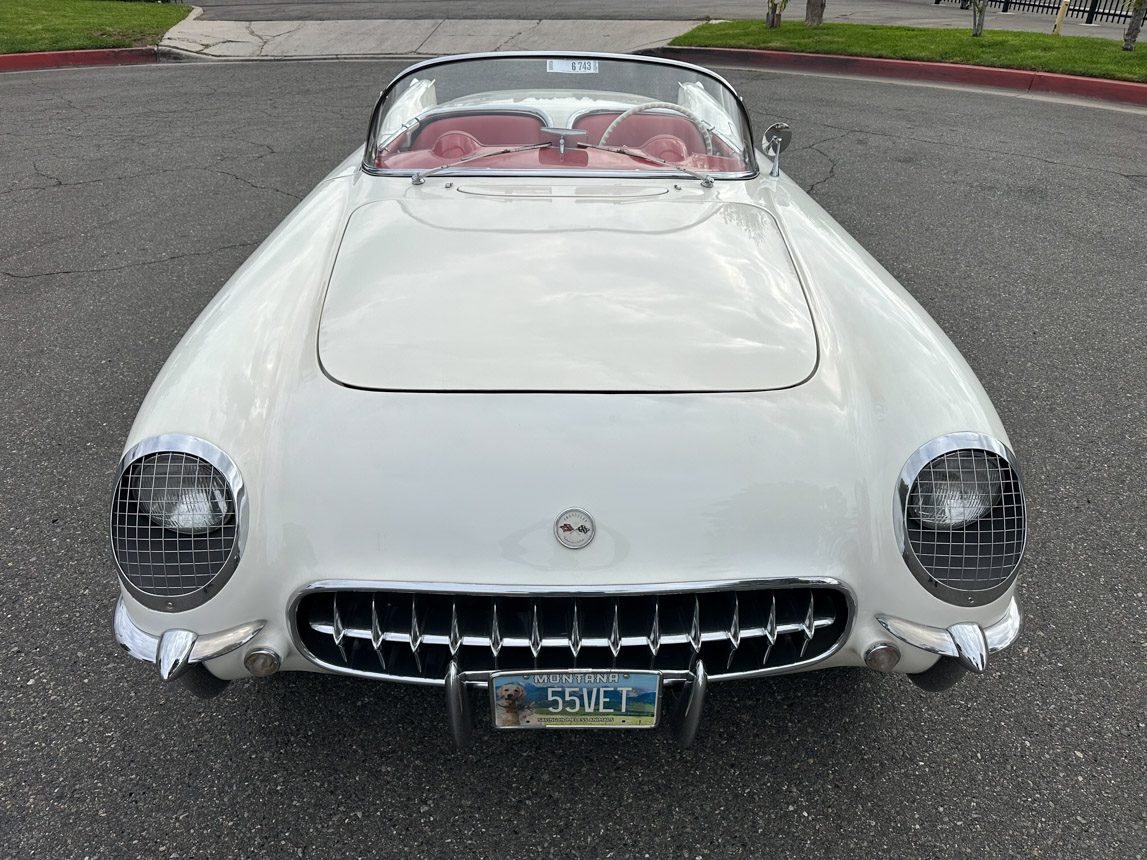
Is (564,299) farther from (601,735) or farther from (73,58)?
(73,58)

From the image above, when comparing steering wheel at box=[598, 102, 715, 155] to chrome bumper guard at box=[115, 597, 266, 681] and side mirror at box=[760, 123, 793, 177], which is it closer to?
side mirror at box=[760, 123, 793, 177]

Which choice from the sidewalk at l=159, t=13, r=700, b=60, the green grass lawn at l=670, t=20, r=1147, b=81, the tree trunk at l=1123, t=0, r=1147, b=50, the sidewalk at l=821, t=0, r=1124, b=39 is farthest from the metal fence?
the sidewalk at l=159, t=13, r=700, b=60

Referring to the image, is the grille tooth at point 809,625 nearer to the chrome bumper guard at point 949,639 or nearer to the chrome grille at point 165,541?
the chrome bumper guard at point 949,639

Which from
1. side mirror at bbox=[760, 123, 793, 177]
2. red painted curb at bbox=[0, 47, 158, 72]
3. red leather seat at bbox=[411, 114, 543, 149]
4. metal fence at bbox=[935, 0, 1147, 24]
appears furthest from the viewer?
metal fence at bbox=[935, 0, 1147, 24]

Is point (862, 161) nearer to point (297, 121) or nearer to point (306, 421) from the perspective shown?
point (297, 121)

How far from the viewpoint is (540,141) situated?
2840 millimetres

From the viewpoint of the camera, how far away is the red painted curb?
10703mm

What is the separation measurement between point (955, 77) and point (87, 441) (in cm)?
996

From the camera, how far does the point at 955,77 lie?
9.45 metres

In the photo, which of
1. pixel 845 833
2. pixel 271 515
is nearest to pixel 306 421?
pixel 271 515

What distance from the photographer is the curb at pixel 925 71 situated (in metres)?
8.50

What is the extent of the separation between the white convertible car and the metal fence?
1768 centimetres

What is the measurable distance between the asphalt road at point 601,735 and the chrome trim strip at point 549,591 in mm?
373

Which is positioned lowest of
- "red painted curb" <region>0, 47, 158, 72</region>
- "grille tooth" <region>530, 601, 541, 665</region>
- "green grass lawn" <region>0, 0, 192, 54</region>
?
"red painted curb" <region>0, 47, 158, 72</region>
